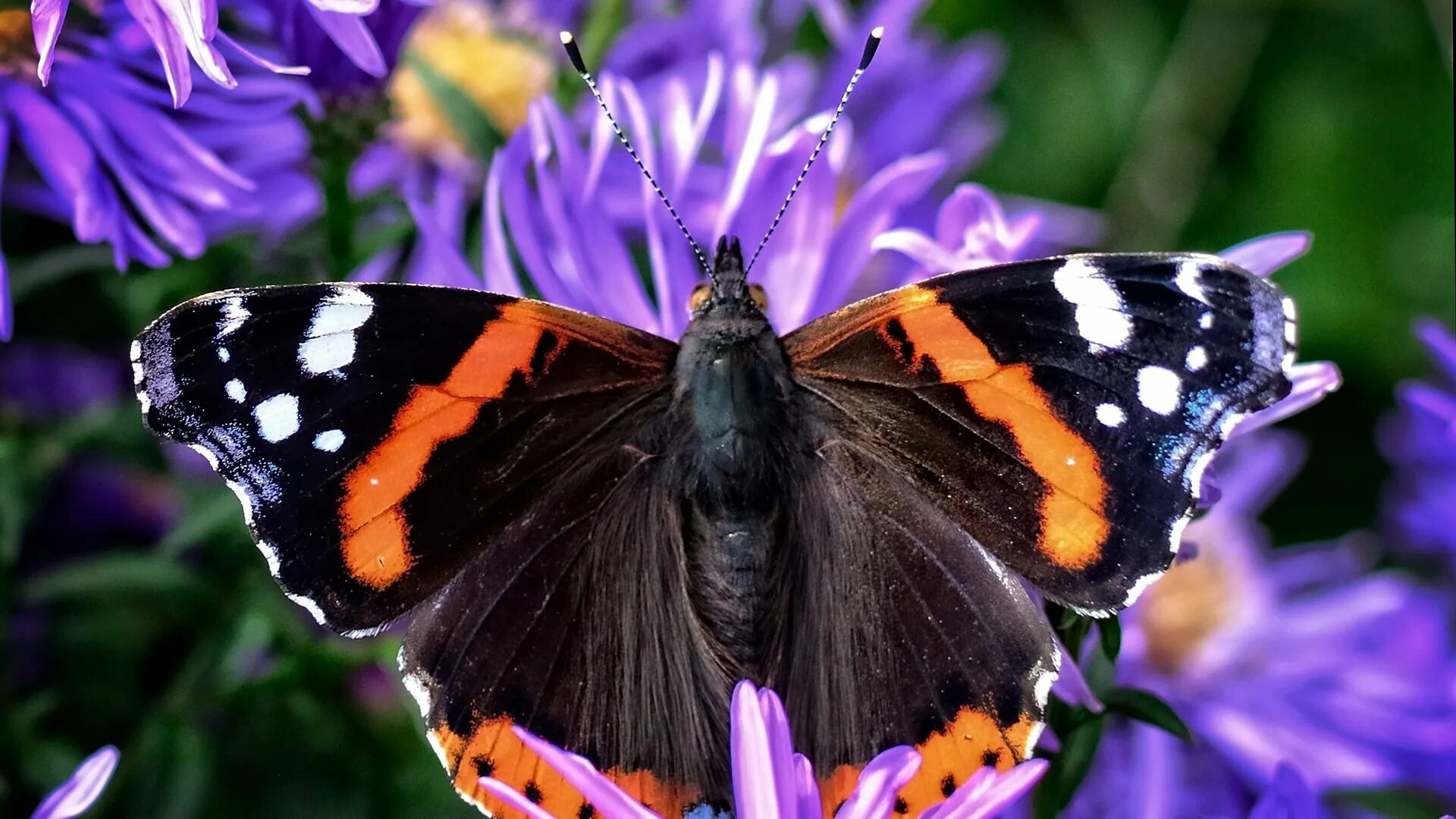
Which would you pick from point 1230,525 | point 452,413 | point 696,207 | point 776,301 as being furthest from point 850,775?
point 1230,525

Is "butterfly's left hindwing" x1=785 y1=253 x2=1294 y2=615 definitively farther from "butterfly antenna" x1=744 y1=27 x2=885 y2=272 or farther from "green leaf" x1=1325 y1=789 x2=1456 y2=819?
"green leaf" x1=1325 y1=789 x2=1456 y2=819

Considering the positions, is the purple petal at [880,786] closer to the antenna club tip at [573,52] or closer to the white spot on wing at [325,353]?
the white spot on wing at [325,353]

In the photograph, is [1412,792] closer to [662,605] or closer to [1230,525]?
[1230,525]

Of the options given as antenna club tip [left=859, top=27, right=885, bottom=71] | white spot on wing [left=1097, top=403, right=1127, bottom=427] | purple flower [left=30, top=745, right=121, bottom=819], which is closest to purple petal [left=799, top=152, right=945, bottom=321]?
antenna club tip [left=859, top=27, right=885, bottom=71]

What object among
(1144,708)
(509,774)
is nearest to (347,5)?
(509,774)

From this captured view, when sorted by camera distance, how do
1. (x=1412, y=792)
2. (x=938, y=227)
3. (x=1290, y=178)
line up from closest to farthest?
(x=938, y=227) < (x=1412, y=792) < (x=1290, y=178)
